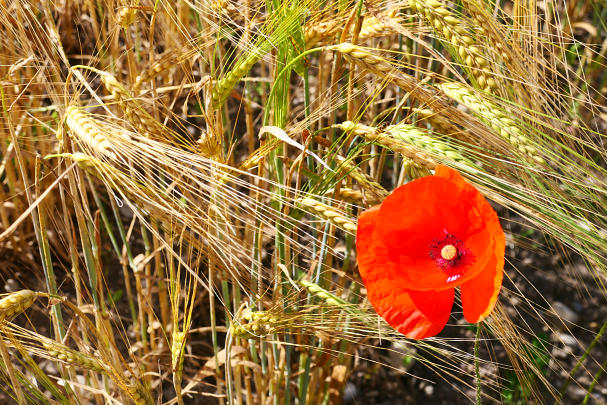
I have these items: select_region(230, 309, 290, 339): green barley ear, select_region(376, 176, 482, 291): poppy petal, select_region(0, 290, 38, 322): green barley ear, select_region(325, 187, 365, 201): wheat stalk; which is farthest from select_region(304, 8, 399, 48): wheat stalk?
select_region(0, 290, 38, 322): green barley ear

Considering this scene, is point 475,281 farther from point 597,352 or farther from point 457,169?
point 597,352

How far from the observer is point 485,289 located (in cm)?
81

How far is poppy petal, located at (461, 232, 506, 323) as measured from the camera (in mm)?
776

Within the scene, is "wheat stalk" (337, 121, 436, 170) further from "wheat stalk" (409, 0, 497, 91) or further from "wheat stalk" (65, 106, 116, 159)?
"wheat stalk" (65, 106, 116, 159)

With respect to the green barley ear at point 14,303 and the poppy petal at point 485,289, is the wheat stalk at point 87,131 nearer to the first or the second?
the green barley ear at point 14,303

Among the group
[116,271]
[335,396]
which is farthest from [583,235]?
[116,271]

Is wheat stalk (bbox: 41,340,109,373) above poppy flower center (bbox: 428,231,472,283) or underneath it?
underneath

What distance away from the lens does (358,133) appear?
0.97m

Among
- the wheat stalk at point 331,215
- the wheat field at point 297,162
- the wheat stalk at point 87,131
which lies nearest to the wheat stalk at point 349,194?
the wheat field at point 297,162

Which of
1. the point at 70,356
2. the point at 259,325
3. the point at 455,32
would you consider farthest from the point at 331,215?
the point at 70,356

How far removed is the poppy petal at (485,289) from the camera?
0.78 metres

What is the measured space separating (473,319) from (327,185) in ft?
1.05

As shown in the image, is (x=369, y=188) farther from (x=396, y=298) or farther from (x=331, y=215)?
(x=396, y=298)

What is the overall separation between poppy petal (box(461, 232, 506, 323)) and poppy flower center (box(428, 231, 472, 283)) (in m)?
0.07
